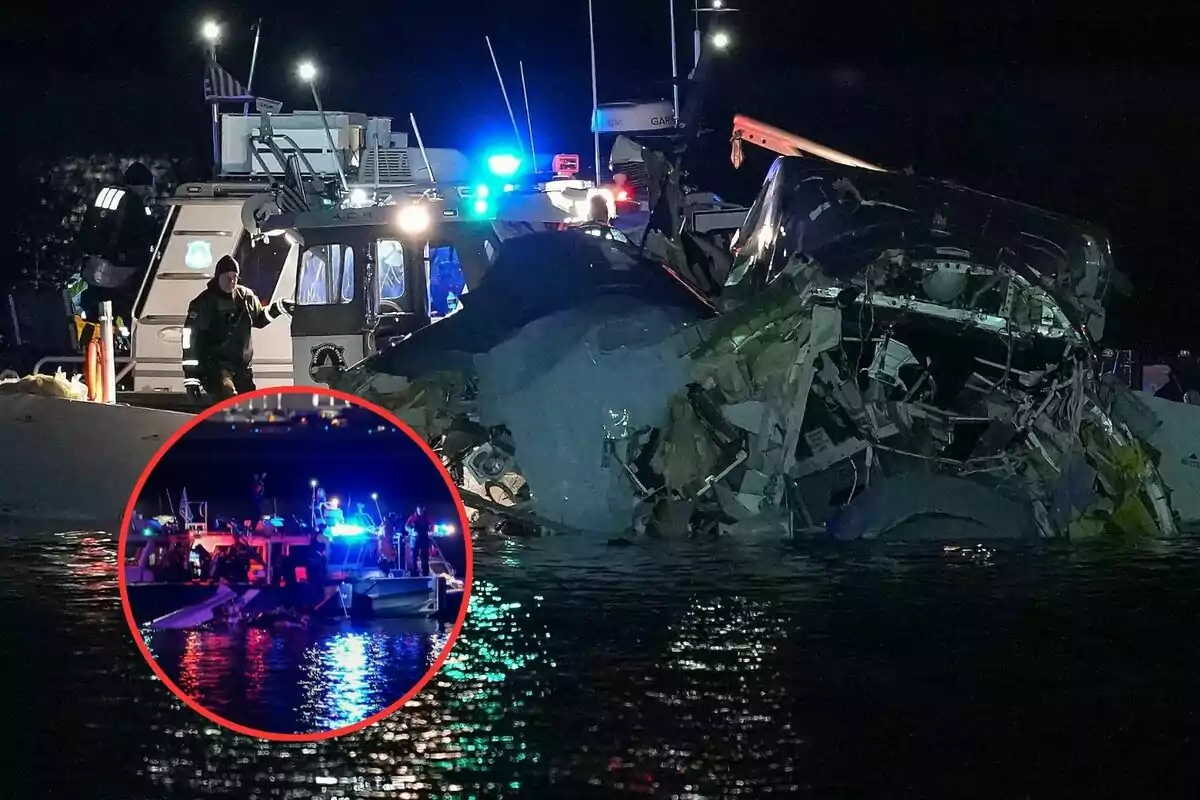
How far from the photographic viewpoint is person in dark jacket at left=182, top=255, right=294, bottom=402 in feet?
37.5

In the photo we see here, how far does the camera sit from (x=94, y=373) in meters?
12.2

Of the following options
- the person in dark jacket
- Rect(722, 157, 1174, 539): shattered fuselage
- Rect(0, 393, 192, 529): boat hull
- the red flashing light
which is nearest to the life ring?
the person in dark jacket

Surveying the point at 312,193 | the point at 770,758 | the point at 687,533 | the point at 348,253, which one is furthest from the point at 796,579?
the point at 312,193

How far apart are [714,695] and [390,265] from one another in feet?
21.6

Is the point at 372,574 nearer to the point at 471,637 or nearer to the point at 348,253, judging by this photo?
the point at 471,637

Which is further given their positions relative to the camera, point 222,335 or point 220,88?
point 220,88

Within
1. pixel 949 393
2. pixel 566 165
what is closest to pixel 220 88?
pixel 566 165

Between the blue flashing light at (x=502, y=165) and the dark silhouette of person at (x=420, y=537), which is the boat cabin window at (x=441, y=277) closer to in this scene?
the blue flashing light at (x=502, y=165)

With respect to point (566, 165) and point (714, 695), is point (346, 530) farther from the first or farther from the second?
point (566, 165)

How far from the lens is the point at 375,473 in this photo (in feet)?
18.5

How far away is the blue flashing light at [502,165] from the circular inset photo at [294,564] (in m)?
8.59

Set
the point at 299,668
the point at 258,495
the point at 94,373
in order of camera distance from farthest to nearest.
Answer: the point at 94,373 < the point at 299,668 < the point at 258,495

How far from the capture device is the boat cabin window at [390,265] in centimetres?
1177

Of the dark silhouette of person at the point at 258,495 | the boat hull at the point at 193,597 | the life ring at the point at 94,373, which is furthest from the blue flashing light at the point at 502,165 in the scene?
the boat hull at the point at 193,597
